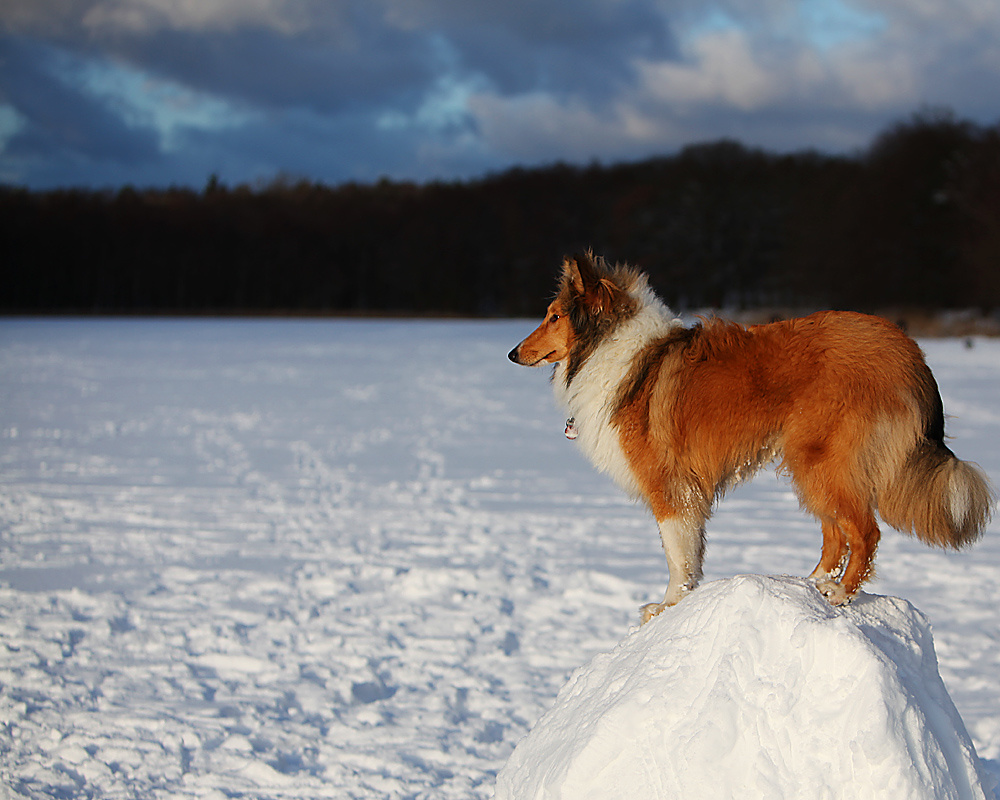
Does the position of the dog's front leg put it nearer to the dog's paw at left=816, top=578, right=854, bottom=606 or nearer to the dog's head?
the dog's paw at left=816, top=578, right=854, bottom=606

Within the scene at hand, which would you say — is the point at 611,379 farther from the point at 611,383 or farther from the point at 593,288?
the point at 593,288

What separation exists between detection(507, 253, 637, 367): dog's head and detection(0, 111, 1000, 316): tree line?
43.5 metres

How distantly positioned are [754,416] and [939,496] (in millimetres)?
704

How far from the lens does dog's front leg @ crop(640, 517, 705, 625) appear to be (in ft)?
11.2

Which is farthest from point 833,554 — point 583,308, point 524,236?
point 524,236

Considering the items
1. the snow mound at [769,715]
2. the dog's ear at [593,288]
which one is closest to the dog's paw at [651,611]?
the snow mound at [769,715]

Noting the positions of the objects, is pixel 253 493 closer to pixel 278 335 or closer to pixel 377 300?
pixel 278 335

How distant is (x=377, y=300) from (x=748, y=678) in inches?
2941

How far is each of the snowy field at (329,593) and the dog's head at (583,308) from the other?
5.86 feet

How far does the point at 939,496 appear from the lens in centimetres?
293

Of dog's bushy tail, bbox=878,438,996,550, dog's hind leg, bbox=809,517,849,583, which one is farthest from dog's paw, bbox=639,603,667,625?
dog's bushy tail, bbox=878,438,996,550

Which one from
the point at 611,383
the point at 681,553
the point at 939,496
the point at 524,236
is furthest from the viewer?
the point at 524,236

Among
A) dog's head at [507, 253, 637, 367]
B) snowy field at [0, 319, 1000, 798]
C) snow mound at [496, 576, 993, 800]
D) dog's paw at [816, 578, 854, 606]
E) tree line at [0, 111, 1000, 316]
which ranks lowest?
snowy field at [0, 319, 1000, 798]

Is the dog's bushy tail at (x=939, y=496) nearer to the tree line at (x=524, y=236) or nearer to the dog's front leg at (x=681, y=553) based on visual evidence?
the dog's front leg at (x=681, y=553)
